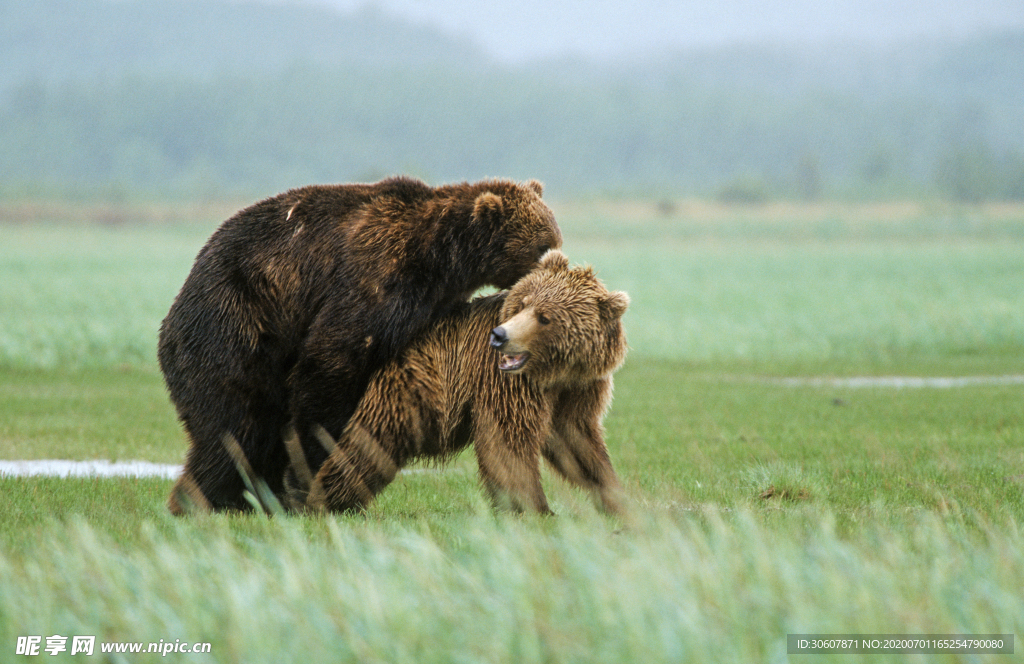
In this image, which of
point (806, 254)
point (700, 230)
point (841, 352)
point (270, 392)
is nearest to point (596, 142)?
point (700, 230)

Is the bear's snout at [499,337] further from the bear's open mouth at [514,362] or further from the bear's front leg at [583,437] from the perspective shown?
the bear's front leg at [583,437]

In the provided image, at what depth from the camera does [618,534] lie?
158 inches

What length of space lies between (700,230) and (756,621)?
54.8m

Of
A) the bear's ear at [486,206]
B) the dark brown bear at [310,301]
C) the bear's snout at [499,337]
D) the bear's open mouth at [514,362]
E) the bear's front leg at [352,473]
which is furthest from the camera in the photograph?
the bear's ear at [486,206]

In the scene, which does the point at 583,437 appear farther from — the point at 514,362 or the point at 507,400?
the point at 514,362

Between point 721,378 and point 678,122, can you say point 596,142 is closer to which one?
point 678,122

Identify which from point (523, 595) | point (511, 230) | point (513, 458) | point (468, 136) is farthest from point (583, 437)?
point (468, 136)

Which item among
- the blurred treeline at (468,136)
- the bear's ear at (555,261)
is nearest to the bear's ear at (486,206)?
the bear's ear at (555,261)

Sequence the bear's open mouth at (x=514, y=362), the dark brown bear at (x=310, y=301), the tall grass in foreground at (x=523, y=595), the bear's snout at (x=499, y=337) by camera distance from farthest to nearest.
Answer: the dark brown bear at (x=310, y=301) → the bear's open mouth at (x=514, y=362) → the bear's snout at (x=499, y=337) → the tall grass in foreground at (x=523, y=595)

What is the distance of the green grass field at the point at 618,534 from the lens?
297 centimetres

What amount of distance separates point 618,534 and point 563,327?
118 cm

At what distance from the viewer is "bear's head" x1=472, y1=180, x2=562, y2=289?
5309 mm

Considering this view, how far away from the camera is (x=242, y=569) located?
141 inches

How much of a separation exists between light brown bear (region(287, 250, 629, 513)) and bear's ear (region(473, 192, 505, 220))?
0.41 meters
